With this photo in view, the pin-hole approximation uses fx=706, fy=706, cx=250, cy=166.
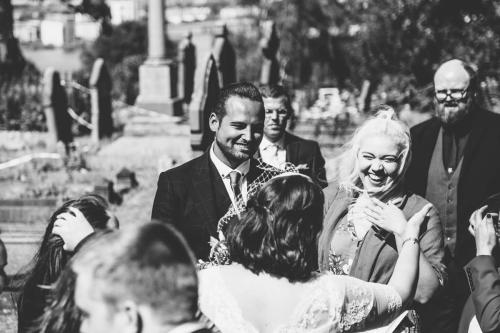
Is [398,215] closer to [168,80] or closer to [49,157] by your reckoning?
[49,157]

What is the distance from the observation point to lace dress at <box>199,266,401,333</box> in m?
2.49

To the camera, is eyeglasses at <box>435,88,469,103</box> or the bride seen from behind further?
eyeglasses at <box>435,88,469,103</box>

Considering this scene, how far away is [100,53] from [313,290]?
3713 centimetres

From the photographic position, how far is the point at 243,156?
12.4 feet

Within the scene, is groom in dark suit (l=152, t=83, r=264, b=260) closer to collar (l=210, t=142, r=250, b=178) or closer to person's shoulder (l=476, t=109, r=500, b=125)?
collar (l=210, t=142, r=250, b=178)

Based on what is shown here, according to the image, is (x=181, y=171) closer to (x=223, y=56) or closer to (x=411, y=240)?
(x=411, y=240)

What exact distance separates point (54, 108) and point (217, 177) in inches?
425

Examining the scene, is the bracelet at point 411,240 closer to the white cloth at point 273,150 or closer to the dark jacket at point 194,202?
the dark jacket at point 194,202

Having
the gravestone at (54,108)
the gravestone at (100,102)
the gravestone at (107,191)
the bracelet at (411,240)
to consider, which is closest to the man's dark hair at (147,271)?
the bracelet at (411,240)

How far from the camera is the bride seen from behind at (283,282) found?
8.20 feet

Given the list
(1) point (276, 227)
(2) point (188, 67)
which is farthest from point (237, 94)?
(2) point (188, 67)

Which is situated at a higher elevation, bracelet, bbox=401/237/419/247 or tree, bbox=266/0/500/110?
tree, bbox=266/0/500/110

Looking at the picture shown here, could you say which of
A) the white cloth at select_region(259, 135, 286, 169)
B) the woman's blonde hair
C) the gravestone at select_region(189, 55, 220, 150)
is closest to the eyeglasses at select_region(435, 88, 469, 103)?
the woman's blonde hair

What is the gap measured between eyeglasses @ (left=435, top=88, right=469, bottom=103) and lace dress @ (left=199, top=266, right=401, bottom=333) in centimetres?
246
